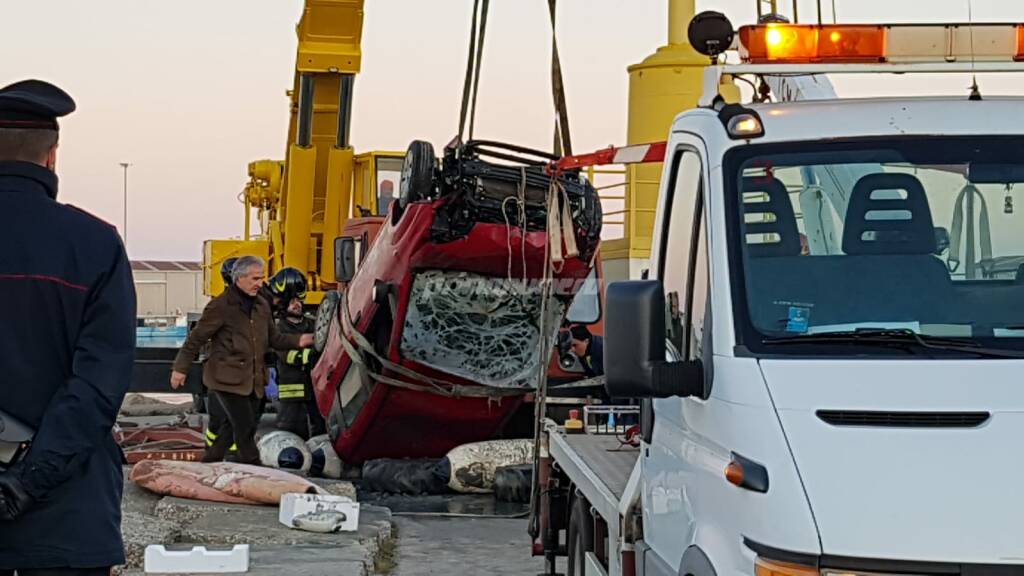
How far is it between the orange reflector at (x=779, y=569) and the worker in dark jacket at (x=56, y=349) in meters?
1.63

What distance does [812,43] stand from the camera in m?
5.12

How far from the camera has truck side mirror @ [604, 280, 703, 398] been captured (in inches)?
170

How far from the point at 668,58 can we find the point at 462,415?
1208cm

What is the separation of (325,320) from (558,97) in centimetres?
589

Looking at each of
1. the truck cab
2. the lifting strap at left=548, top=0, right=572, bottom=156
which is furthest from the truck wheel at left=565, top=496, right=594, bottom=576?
the lifting strap at left=548, top=0, right=572, bottom=156

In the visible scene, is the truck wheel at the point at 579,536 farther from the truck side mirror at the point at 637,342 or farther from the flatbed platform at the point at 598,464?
the truck side mirror at the point at 637,342

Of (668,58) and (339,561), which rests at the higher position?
(668,58)

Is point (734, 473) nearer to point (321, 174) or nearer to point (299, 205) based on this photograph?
point (299, 205)

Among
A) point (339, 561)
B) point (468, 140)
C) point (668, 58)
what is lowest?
point (339, 561)

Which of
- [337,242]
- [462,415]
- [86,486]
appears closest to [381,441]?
[462,415]

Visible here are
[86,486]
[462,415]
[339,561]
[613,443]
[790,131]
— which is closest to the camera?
[86,486]

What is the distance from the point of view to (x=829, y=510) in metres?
3.79

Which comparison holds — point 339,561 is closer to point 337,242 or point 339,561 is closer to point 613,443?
point 613,443

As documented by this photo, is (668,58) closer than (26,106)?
No
